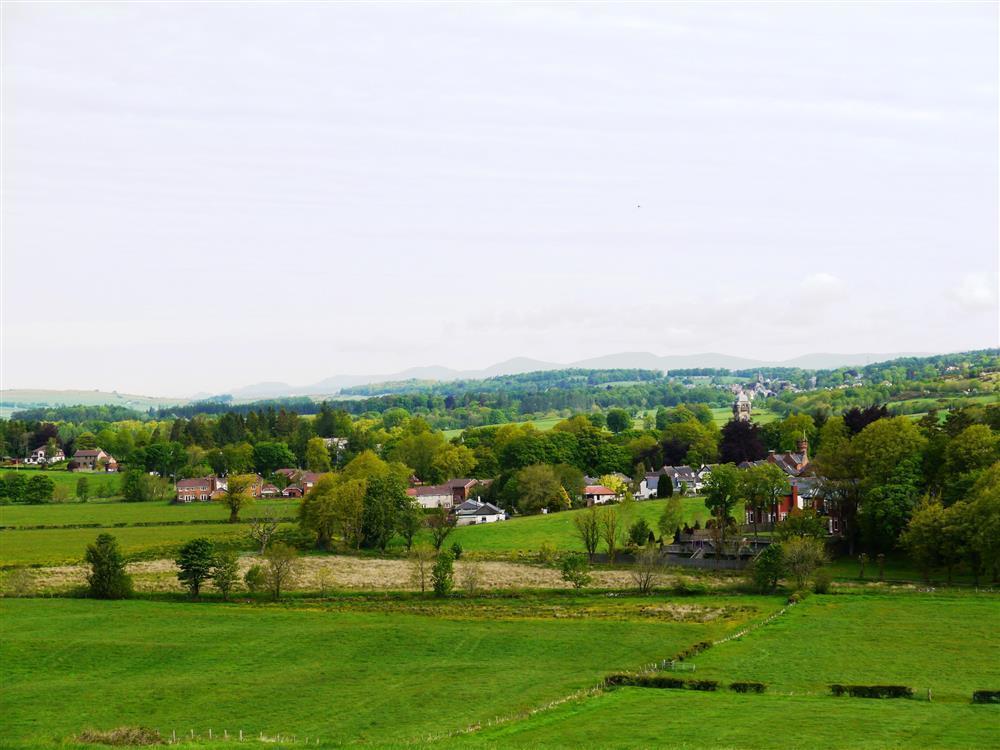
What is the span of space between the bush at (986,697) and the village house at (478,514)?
2629 inches

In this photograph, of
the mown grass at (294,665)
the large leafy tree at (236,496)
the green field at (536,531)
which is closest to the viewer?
the mown grass at (294,665)

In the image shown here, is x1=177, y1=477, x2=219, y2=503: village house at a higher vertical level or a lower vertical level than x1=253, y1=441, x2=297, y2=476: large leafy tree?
lower

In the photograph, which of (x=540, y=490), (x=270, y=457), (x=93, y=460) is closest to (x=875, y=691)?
(x=540, y=490)

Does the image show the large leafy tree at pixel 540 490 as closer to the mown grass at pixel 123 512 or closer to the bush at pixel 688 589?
the mown grass at pixel 123 512

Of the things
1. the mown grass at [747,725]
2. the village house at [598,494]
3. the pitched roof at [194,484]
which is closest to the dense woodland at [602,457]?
the village house at [598,494]

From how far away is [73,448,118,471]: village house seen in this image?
167375 millimetres

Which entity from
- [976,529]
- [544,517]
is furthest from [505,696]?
[544,517]

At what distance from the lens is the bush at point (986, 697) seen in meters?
33.0

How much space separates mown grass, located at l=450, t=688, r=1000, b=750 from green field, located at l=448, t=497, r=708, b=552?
43.3 metres

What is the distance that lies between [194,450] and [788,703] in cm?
13320

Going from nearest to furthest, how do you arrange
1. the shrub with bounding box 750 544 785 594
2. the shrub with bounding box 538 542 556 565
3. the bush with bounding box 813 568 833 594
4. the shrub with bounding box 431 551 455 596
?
the bush with bounding box 813 568 833 594, the shrub with bounding box 750 544 785 594, the shrub with bounding box 431 551 455 596, the shrub with bounding box 538 542 556 565

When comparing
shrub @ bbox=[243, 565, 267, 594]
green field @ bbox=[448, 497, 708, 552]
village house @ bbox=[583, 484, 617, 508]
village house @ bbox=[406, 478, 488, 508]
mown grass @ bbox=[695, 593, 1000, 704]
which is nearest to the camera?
mown grass @ bbox=[695, 593, 1000, 704]

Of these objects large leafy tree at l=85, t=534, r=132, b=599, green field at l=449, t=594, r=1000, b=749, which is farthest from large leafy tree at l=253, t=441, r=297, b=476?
green field at l=449, t=594, r=1000, b=749

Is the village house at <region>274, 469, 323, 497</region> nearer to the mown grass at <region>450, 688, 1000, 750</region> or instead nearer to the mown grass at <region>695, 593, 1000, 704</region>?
the mown grass at <region>695, 593, 1000, 704</region>
